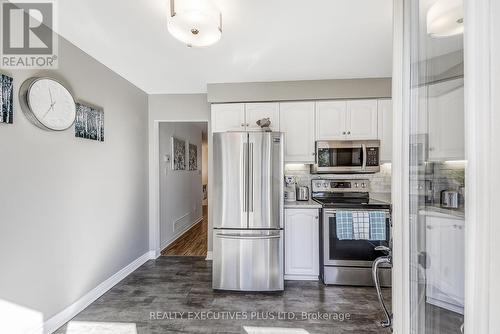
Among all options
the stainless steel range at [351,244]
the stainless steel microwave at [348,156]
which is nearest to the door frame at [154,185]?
the stainless steel microwave at [348,156]

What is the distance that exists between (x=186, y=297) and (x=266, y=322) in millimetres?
927

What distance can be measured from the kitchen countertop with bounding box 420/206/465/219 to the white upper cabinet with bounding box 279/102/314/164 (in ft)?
8.01

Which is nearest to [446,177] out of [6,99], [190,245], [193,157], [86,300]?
[6,99]

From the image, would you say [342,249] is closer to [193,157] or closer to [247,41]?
[247,41]

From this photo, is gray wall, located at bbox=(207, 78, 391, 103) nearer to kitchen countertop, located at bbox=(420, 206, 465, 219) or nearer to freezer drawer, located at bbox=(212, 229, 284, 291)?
freezer drawer, located at bbox=(212, 229, 284, 291)

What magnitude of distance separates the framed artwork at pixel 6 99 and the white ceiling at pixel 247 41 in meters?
0.63

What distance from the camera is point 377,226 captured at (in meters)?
2.84

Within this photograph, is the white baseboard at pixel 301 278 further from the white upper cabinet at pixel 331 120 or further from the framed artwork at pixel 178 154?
the framed artwork at pixel 178 154

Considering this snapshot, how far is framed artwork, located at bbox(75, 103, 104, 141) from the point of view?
238 cm

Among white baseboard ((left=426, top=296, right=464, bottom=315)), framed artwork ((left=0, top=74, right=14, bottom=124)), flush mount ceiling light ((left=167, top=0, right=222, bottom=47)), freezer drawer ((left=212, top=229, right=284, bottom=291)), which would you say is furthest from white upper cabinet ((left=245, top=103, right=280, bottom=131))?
white baseboard ((left=426, top=296, right=464, bottom=315))

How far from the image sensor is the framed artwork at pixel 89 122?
93.6 inches

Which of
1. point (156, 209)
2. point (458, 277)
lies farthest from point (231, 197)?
point (458, 277)

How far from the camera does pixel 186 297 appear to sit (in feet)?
8.79

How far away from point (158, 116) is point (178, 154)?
1076mm
